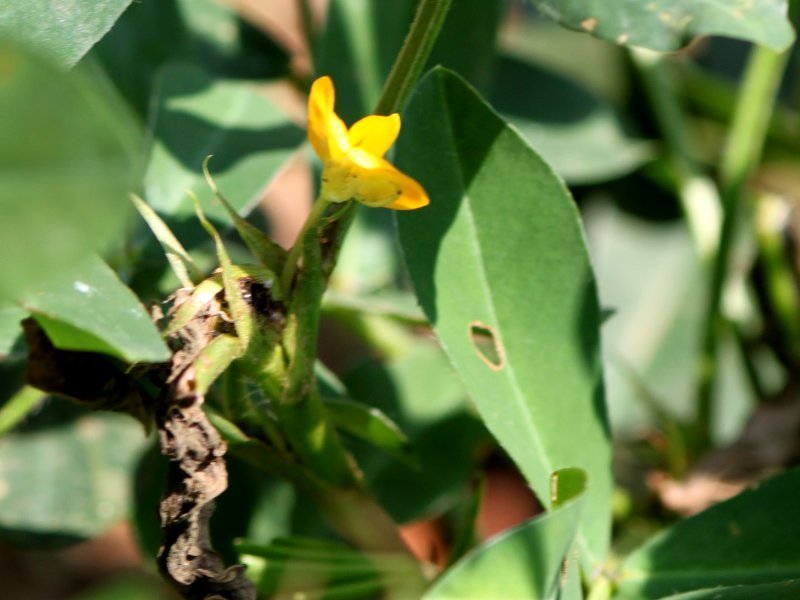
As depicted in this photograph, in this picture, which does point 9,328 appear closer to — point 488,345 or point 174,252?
point 174,252

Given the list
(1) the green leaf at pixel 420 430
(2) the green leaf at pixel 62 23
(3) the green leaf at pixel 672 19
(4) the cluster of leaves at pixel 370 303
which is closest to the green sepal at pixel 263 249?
(4) the cluster of leaves at pixel 370 303

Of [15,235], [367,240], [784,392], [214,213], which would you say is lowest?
[784,392]

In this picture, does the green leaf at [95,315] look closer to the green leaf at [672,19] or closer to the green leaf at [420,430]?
the green leaf at [672,19]

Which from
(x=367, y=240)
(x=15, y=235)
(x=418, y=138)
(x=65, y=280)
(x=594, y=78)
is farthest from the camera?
(x=594, y=78)

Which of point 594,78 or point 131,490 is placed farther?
point 594,78

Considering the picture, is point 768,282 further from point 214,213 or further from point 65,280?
point 65,280

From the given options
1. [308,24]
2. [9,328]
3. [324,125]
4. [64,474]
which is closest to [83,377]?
[9,328]

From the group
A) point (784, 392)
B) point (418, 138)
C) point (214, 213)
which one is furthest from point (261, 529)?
point (784, 392)
